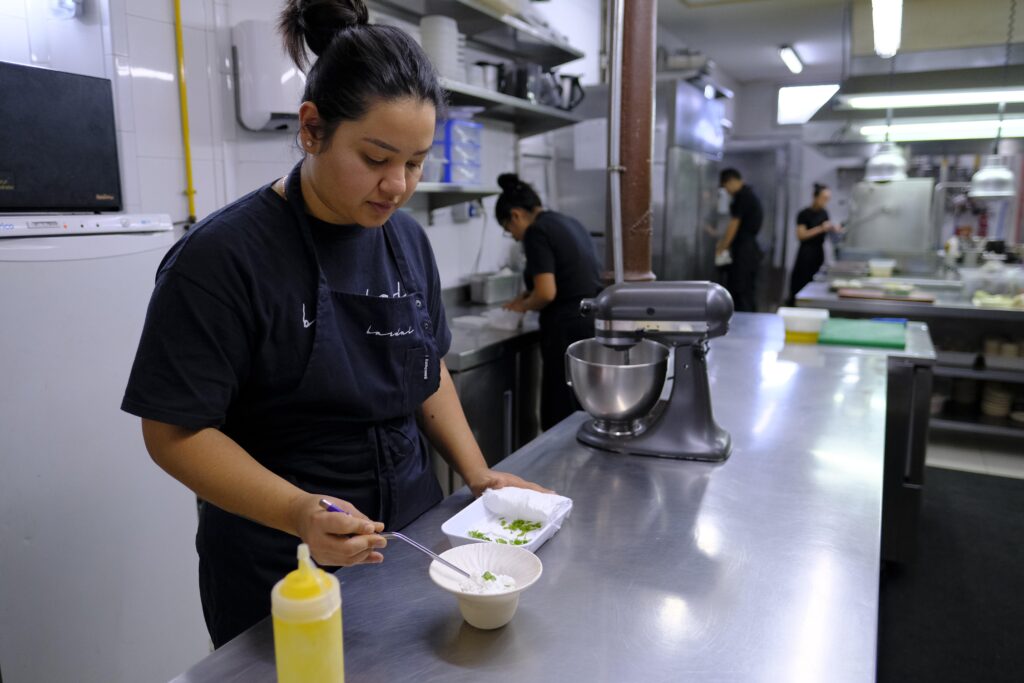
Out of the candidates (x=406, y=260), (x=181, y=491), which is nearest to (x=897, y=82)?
(x=406, y=260)

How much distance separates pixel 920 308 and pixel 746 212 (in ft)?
9.50

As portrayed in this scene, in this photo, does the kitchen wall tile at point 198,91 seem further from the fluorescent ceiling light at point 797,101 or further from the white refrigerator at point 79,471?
the fluorescent ceiling light at point 797,101

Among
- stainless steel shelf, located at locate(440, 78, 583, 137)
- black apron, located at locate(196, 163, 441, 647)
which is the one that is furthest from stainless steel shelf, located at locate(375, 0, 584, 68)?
black apron, located at locate(196, 163, 441, 647)

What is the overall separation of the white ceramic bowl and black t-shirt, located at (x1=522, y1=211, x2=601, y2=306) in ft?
8.17

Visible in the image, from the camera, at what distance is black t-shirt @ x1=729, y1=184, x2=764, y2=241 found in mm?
7203

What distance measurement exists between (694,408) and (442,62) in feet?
7.53

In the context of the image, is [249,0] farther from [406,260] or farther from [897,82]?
[897,82]

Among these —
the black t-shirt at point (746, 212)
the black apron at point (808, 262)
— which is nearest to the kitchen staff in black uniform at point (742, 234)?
the black t-shirt at point (746, 212)

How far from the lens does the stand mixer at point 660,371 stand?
165 centimetres

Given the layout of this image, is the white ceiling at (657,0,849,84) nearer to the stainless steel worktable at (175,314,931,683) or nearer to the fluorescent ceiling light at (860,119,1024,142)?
the fluorescent ceiling light at (860,119,1024,142)

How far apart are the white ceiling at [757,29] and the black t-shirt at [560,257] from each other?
343cm

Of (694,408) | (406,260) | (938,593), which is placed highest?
(406,260)

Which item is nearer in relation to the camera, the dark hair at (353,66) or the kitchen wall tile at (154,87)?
the dark hair at (353,66)

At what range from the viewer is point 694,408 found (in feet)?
5.53
